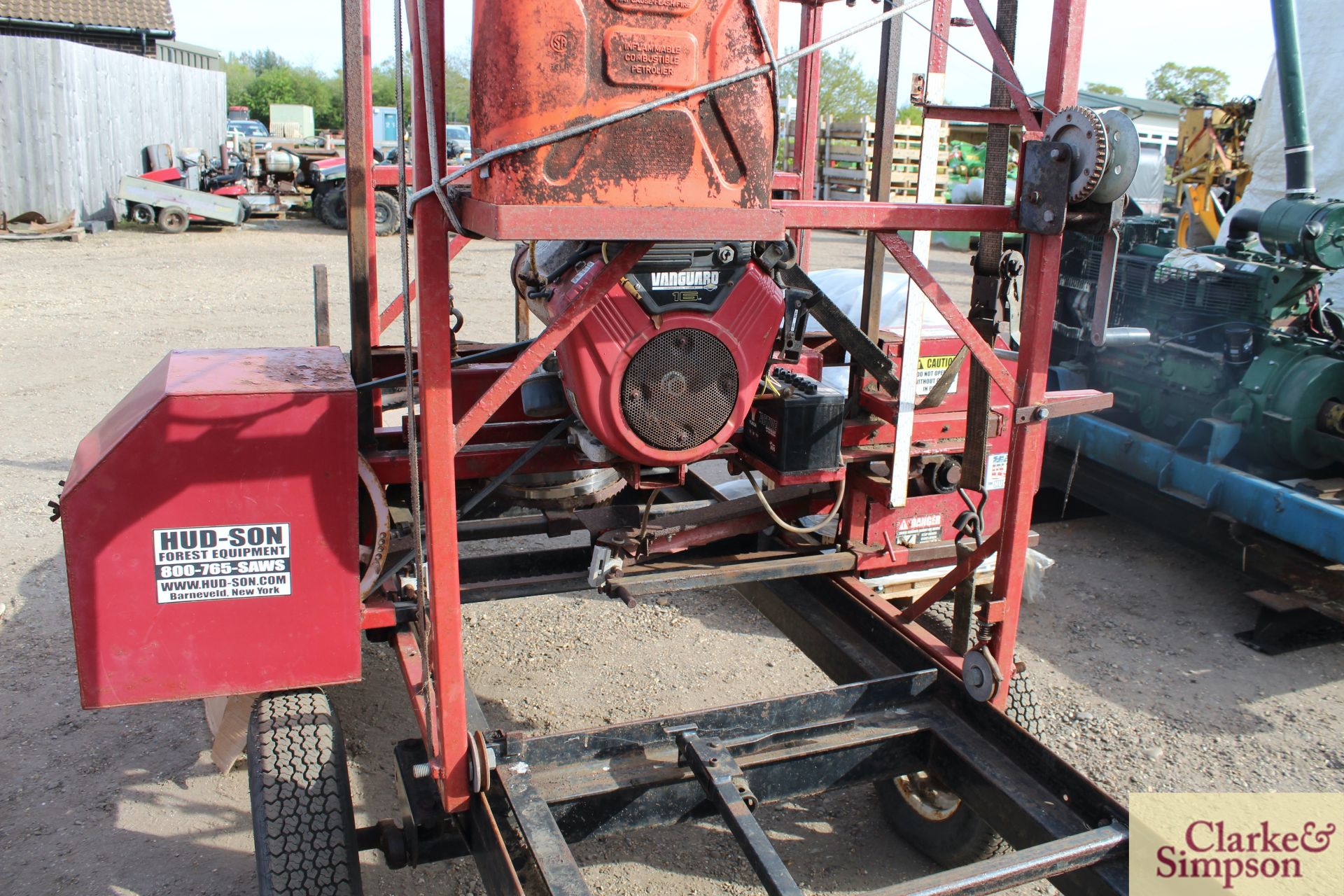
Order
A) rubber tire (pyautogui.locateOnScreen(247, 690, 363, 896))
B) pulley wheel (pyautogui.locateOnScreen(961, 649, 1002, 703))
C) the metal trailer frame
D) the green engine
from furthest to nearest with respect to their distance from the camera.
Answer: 1. the green engine
2. pulley wheel (pyautogui.locateOnScreen(961, 649, 1002, 703))
3. rubber tire (pyautogui.locateOnScreen(247, 690, 363, 896))
4. the metal trailer frame

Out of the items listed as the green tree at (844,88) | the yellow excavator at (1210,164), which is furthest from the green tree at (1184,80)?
the yellow excavator at (1210,164)

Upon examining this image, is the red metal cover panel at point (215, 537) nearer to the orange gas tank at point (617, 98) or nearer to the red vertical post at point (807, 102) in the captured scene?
the orange gas tank at point (617, 98)

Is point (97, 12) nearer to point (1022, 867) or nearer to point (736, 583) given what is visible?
point (736, 583)

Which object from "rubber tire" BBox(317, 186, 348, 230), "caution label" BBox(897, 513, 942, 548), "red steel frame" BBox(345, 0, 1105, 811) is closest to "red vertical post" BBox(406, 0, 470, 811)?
"red steel frame" BBox(345, 0, 1105, 811)

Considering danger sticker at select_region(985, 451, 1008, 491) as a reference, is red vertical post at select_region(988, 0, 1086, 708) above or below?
above

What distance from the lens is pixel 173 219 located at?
1541cm

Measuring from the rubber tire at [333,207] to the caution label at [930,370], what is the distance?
14.7m

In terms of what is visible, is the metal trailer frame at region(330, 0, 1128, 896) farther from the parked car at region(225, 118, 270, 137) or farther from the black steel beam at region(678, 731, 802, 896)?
the parked car at region(225, 118, 270, 137)

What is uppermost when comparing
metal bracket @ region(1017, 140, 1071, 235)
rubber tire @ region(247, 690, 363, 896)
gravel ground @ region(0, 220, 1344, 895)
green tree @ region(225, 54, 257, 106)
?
green tree @ region(225, 54, 257, 106)

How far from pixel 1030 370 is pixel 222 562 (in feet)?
6.38

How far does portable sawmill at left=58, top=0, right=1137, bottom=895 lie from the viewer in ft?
6.60

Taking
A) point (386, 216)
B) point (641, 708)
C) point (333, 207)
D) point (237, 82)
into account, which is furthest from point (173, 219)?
point (237, 82)

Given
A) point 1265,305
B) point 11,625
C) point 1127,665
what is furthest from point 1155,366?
point 11,625

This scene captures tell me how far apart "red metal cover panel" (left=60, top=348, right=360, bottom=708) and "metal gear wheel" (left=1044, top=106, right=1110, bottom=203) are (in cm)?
168
